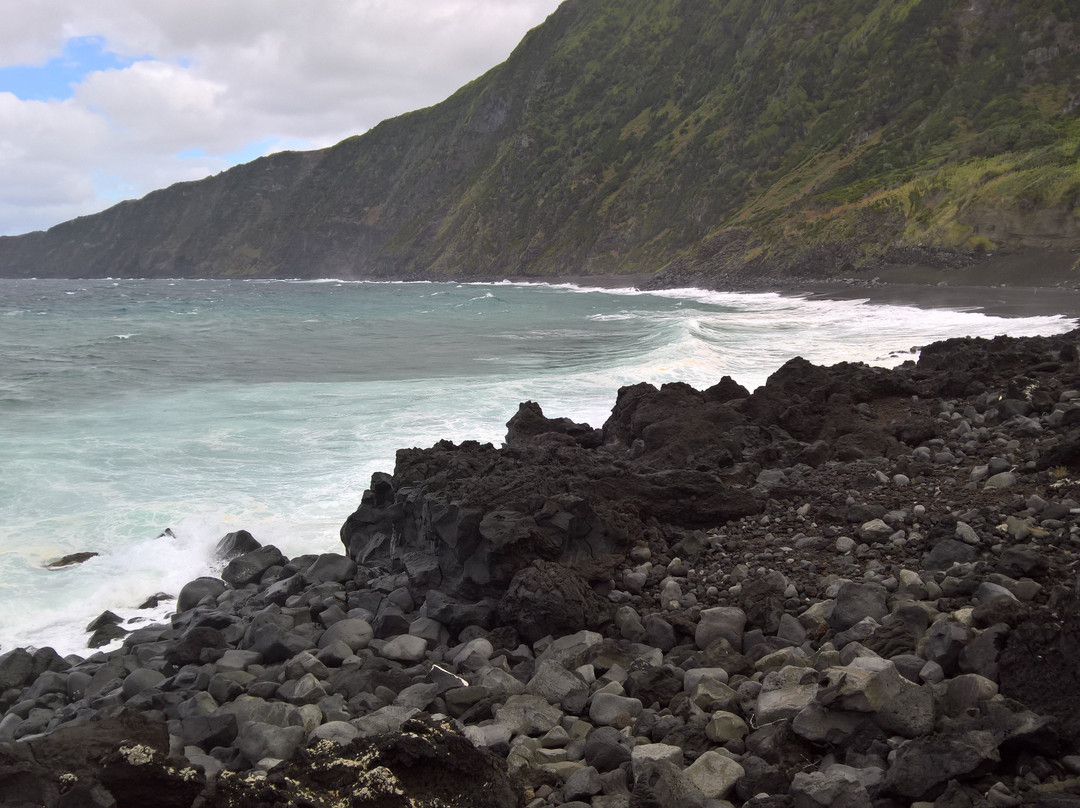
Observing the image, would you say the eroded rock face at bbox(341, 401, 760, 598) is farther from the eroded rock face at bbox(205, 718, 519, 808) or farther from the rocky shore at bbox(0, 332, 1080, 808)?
the eroded rock face at bbox(205, 718, 519, 808)

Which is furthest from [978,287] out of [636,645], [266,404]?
[636,645]

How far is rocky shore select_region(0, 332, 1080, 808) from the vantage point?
455cm

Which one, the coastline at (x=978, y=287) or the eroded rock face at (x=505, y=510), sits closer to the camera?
the eroded rock face at (x=505, y=510)

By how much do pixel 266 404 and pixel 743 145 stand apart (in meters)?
80.1

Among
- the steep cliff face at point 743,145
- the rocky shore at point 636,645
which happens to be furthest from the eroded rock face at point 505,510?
the steep cliff face at point 743,145

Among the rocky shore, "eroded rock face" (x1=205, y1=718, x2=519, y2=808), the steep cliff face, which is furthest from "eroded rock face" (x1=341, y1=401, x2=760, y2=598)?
the steep cliff face

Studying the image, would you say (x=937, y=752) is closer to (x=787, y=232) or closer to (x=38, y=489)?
(x=38, y=489)

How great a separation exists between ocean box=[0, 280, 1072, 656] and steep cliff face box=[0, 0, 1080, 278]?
16618mm

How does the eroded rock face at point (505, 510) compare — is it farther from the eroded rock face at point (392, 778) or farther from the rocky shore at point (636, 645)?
the eroded rock face at point (392, 778)

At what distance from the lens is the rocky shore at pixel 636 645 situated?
4.55 m

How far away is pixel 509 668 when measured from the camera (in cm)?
677

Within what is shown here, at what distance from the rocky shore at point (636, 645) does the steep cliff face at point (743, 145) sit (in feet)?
149

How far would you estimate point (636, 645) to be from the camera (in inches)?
259

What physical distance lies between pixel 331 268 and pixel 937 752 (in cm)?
18213
